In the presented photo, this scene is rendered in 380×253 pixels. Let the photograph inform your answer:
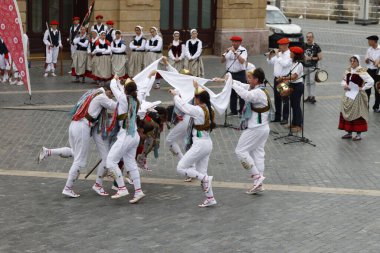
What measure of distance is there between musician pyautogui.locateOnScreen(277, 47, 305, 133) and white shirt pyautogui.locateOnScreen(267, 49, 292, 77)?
11cm

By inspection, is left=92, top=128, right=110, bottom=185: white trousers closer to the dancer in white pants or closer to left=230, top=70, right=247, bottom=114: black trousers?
the dancer in white pants

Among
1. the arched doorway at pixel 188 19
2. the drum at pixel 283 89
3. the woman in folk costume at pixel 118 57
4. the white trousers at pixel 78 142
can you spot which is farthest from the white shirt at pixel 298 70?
the arched doorway at pixel 188 19

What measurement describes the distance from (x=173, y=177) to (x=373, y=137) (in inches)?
217

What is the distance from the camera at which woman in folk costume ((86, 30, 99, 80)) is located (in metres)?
25.2

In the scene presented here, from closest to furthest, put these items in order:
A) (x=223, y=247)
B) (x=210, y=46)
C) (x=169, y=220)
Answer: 1. (x=223, y=247)
2. (x=169, y=220)
3. (x=210, y=46)

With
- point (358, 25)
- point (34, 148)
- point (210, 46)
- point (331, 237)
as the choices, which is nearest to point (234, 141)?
point (34, 148)

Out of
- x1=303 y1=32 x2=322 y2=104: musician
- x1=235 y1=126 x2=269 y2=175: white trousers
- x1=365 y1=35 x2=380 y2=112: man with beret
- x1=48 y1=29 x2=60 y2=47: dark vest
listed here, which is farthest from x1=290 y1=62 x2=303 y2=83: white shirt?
x1=48 y1=29 x2=60 y2=47: dark vest

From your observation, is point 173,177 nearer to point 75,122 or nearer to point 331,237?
point 75,122

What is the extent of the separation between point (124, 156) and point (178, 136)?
70.5 inches

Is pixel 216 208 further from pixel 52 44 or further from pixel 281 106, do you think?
pixel 52 44

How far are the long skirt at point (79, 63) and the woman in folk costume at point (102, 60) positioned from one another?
631mm

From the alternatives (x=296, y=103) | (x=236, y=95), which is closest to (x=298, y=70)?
(x=296, y=103)

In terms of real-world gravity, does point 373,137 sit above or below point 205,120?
below

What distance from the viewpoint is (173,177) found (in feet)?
48.0
